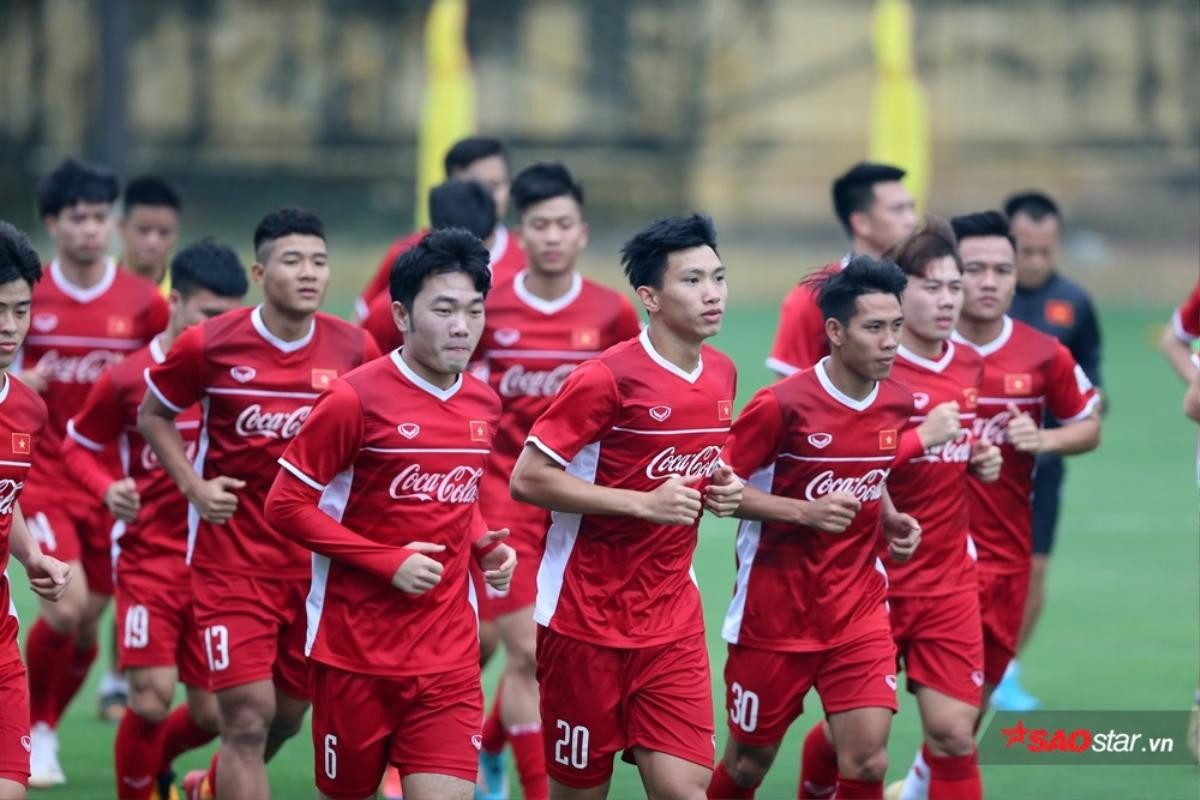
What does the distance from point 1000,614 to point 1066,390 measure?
936 millimetres

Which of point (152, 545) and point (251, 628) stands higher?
point (152, 545)

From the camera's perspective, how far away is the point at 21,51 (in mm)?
31922

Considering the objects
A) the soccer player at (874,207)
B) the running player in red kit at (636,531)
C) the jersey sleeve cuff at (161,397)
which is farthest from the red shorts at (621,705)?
the soccer player at (874,207)

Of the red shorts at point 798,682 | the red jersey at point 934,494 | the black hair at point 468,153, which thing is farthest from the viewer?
the black hair at point 468,153

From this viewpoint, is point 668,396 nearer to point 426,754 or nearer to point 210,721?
point 426,754

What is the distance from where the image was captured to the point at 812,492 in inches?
261

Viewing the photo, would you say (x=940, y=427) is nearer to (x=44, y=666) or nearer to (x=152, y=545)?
(x=152, y=545)

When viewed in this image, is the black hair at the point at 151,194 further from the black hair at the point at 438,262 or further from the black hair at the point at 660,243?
the black hair at the point at 660,243

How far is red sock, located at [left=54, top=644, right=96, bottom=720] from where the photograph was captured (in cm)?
838

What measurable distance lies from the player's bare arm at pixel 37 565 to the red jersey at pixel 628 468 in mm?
1529

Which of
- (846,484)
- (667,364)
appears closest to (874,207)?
(846,484)

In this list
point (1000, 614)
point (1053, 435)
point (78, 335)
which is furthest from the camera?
point (78, 335)

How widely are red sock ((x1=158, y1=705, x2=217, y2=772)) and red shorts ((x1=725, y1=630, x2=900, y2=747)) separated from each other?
7.12ft

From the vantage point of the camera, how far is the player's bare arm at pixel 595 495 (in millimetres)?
5977
